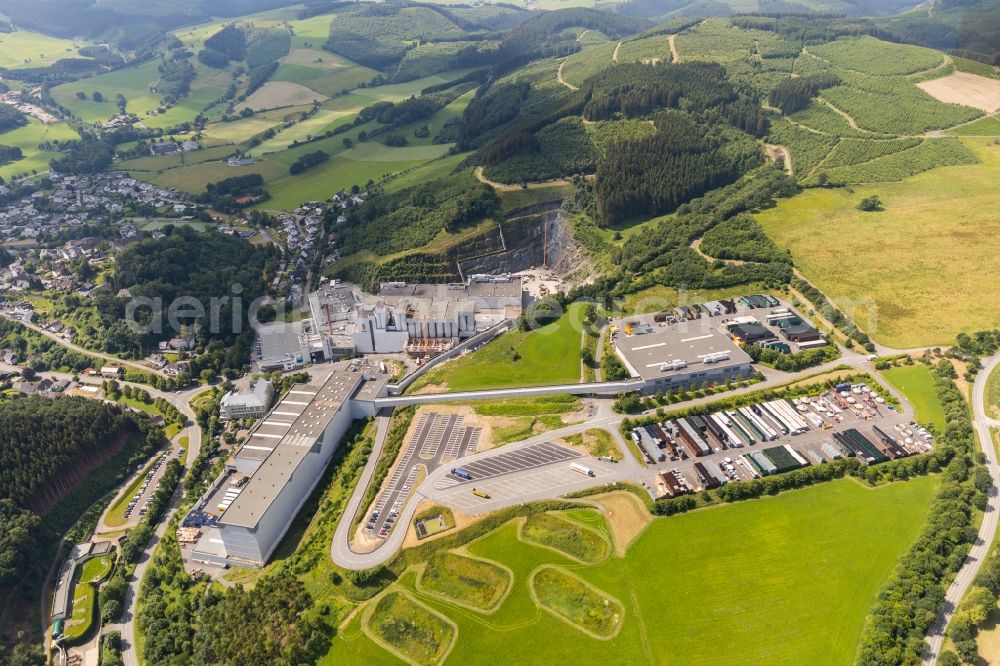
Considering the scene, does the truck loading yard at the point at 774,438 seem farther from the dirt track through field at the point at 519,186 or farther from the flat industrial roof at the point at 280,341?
the dirt track through field at the point at 519,186

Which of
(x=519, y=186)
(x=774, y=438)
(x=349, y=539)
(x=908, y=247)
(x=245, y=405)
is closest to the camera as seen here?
(x=349, y=539)

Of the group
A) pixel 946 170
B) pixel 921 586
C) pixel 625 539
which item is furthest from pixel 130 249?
pixel 946 170

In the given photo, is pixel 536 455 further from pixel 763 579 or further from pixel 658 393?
pixel 763 579

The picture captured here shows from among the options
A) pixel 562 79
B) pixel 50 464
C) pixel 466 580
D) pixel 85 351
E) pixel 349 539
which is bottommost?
pixel 349 539

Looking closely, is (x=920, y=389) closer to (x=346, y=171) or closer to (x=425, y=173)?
(x=425, y=173)

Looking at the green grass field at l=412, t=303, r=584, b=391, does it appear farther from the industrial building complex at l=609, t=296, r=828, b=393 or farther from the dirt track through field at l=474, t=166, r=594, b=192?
the dirt track through field at l=474, t=166, r=594, b=192

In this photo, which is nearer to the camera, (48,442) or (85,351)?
(48,442)

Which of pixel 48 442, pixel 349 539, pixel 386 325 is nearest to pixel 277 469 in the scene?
pixel 349 539
